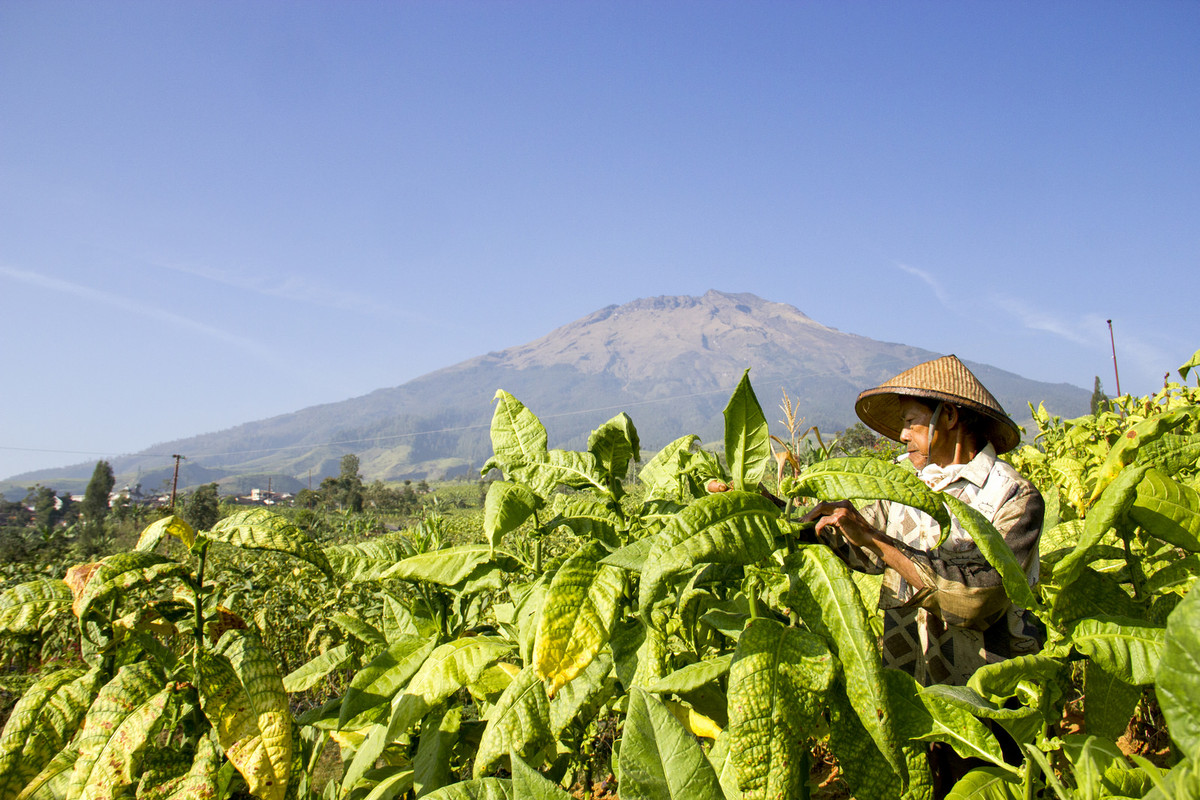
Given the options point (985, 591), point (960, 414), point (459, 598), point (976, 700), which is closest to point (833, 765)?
point (960, 414)

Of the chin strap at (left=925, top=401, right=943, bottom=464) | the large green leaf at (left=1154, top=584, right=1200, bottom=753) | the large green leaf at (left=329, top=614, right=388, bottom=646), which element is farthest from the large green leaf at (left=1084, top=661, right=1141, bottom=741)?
the large green leaf at (left=329, top=614, right=388, bottom=646)

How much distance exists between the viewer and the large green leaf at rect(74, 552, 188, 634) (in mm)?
1188

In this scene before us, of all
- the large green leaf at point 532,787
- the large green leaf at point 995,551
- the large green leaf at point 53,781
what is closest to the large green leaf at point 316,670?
the large green leaf at point 53,781

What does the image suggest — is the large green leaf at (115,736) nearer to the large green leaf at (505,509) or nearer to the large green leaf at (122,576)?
the large green leaf at (122,576)

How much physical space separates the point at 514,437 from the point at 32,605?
0.95 metres

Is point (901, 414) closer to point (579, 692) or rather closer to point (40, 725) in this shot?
point (579, 692)

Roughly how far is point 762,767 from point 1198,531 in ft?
2.47

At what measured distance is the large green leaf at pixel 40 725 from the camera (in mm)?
1154

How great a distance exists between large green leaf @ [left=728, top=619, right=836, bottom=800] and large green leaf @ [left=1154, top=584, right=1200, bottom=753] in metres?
0.33

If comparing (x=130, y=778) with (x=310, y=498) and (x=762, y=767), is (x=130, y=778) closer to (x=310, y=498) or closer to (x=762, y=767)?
(x=762, y=767)

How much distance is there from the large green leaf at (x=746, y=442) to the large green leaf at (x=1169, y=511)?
59cm

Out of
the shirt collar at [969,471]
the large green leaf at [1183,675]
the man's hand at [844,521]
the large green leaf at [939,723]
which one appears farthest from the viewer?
the shirt collar at [969,471]

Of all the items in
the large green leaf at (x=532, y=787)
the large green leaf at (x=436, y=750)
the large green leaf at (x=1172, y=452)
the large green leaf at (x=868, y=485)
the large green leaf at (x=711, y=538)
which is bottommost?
the large green leaf at (x=436, y=750)

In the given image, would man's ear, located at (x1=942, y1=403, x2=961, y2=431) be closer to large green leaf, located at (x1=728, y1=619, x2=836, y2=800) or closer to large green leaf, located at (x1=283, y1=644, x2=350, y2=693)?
large green leaf, located at (x1=728, y1=619, x2=836, y2=800)
